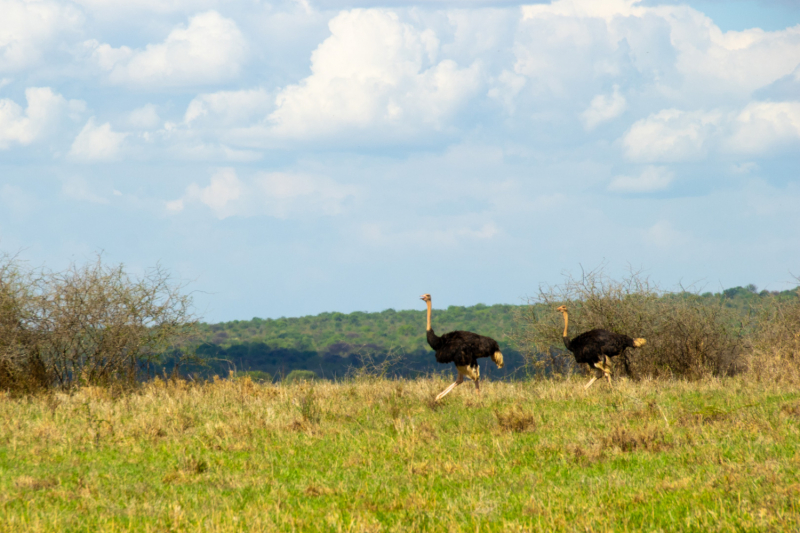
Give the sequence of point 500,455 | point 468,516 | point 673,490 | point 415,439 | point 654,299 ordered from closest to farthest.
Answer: point 468,516 < point 673,490 < point 500,455 < point 415,439 < point 654,299

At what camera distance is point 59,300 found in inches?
628

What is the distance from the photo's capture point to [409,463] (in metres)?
8.48

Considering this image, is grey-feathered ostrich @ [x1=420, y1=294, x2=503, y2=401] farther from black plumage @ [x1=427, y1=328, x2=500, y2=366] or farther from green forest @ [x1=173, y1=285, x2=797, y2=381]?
green forest @ [x1=173, y1=285, x2=797, y2=381]

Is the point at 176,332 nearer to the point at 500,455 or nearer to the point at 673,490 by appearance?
the point at 500,455

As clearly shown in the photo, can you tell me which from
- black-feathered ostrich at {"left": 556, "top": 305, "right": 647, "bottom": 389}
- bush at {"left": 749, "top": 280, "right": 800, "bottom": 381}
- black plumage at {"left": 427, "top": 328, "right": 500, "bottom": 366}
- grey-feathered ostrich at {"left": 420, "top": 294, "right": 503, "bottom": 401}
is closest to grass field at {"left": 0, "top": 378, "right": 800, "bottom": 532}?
grey-feathered ostrich at {"left": 420, "top": 294, "right": 503, "bottom": 401}

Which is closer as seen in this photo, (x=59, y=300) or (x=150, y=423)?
(x=150, y=423)

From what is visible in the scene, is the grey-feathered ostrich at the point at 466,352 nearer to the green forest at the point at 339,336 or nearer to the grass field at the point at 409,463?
the grass field at the point at 409,463

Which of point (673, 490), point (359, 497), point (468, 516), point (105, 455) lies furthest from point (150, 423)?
point (673, 490)

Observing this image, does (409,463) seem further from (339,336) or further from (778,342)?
(339,336)

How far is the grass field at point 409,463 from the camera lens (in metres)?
6.52

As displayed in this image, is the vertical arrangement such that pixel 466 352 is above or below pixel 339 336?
above

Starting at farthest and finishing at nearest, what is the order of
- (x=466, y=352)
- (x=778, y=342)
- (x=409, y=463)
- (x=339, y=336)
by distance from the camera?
(x=339, y=336) → (x=778, y=342) → (x=466, y=352) → (x=409, y=463)

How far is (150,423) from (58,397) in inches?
181

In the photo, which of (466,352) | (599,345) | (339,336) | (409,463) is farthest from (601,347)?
(339,336)
